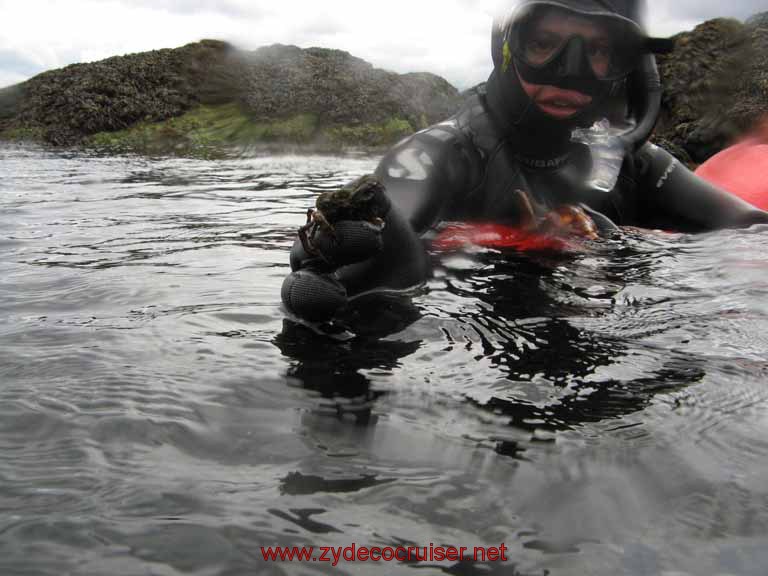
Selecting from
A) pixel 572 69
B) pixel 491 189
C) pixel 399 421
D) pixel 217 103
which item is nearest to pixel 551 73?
pixel 572 69

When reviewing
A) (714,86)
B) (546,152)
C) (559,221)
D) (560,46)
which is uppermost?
(714,86)

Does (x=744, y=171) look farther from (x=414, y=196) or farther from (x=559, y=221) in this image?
(x=414, y=196)

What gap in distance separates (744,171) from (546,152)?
2.11 metres

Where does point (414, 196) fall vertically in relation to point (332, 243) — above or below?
above

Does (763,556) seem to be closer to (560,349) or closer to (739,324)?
(560,349)

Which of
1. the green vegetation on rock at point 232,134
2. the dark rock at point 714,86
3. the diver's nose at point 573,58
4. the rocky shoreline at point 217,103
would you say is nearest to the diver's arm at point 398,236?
the diver's nose at point 573,58

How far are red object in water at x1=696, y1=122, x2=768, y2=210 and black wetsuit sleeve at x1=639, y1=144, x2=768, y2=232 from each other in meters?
0.52

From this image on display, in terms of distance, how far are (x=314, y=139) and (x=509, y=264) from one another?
47.7 ft

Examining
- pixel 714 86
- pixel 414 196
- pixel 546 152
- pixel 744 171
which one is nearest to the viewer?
pixel 414 196

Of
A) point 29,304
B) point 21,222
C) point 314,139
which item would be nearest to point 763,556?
point 29,304

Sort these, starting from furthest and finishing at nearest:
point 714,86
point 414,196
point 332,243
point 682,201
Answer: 1. point 714,86
2. point 682,201
3. point 414,196
4. point 332,243

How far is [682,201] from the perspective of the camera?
12.6ft

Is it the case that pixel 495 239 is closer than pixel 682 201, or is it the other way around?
pixel 495 239

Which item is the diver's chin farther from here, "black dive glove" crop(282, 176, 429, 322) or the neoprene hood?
"black dive glove" crop(282, 176, 429, 322)
